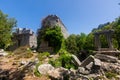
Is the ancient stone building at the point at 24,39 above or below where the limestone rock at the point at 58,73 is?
above

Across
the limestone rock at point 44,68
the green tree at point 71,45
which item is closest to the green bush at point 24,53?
the green tree at point 71,45

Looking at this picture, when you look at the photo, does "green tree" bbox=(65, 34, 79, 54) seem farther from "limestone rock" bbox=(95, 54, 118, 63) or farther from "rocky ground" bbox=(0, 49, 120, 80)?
"rocky ground" bbox=(0, 49, 120, 80)

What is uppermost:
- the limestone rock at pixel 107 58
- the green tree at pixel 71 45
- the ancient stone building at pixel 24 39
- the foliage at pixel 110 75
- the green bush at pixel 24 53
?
the ancient stone building at pixel 24 39

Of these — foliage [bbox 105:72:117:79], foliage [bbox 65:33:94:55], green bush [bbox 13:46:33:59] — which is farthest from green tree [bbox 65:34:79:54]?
foliage [bbox 105:72:117:79]

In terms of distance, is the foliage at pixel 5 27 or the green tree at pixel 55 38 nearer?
the foliage at pixel 5 27

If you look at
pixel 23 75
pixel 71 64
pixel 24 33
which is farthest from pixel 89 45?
pixel 23 75

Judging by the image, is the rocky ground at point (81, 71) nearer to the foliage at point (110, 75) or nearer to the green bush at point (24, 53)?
the foliage at point (110, 75)

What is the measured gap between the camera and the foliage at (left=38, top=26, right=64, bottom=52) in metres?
35.9

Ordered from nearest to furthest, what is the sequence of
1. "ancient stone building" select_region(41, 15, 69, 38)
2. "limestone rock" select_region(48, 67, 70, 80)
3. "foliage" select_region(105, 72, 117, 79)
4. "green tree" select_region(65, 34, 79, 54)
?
1. "foliage" select_region(105, 72, 117, 79)
2. "limestone rock" select_region(48, 67, 70, 80)
3. "green tree" select_region(65, 34, 79, 54)
4. "ancient stone building" select_region(41, 15, 69, 38)

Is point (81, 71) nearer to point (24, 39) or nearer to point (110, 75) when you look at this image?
point (110, 75)

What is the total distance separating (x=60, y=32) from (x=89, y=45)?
765cm

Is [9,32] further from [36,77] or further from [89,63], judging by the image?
[89,63]

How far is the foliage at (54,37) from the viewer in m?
35.9

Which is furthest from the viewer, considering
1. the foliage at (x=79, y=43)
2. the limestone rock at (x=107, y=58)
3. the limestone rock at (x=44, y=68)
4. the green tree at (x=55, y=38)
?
the foliage at (x=79, y=43)
